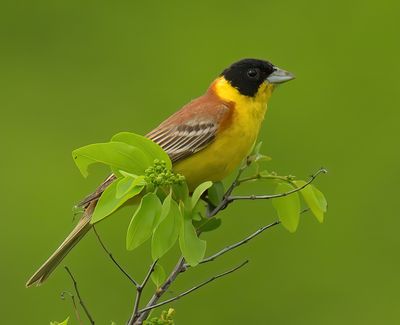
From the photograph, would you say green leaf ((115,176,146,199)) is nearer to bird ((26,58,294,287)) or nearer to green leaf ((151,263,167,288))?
green leaf ((151,263,167,288))

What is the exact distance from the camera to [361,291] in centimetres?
856

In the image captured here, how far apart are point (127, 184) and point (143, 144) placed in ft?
0.55

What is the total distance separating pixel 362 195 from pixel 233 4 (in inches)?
108

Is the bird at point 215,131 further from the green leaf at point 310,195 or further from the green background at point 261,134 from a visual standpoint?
the green background at point 261,134

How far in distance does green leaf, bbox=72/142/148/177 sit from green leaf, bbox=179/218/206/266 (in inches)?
8.0

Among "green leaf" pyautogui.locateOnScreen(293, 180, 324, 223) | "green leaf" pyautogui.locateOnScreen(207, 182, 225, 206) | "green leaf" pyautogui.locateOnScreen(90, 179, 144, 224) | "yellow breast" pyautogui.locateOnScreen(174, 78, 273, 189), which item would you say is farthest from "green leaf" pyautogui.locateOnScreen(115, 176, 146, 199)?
"yellow breast" pyautogui.locateOnScreen(174, 78, 273, 189)

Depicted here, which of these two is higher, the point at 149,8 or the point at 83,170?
the point at 83,170

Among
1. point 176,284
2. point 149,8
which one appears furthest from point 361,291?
point 149,8

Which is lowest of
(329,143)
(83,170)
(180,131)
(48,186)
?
(329,143)

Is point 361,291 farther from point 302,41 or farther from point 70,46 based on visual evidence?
point 70,46

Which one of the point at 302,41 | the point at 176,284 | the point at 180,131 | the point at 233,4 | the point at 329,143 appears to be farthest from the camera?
the point at 233,4

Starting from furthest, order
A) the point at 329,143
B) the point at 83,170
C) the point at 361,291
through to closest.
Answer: the point at 329,143
the point at 361,291
the point at 83,170

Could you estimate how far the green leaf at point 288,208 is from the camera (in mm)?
4148

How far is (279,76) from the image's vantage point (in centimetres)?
524
